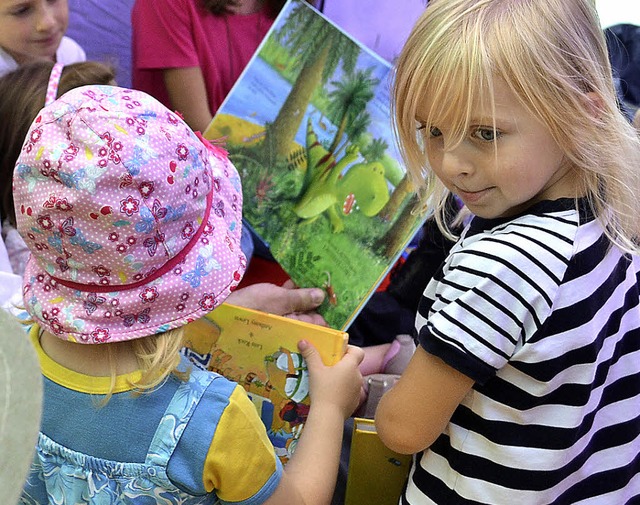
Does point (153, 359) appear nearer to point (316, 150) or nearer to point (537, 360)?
point (537, 360)

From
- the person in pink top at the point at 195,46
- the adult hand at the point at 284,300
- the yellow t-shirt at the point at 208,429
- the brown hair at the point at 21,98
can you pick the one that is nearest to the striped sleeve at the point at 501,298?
the yellow t-shirt at the point at 208,429

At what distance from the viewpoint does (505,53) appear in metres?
0.66

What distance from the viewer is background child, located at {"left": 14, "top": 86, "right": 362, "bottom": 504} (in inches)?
25.1

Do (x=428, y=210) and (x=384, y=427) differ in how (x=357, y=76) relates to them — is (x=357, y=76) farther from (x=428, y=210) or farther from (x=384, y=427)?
(x=384, y=427)

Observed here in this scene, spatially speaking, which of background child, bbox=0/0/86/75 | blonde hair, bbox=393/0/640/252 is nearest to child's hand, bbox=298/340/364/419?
blonde hair, bbox=393/0/640/252

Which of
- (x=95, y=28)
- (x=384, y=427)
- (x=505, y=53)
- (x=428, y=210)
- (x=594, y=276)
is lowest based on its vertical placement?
(x=95, y=28)

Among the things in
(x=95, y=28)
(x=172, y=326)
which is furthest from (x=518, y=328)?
(x=95, y=28)

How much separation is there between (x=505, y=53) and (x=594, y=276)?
0.23 metres

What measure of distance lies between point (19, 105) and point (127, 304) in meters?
0.54

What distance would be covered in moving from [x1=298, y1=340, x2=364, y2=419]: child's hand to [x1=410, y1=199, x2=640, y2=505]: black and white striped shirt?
0.12 metres

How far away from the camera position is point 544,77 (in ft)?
2.19

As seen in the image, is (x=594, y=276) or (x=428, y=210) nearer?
(x=594, y=276)

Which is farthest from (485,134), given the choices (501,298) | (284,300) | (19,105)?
(19,105)

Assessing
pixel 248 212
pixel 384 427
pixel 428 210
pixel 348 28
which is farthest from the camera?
pixel 348 28
